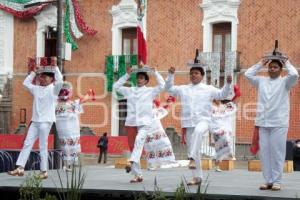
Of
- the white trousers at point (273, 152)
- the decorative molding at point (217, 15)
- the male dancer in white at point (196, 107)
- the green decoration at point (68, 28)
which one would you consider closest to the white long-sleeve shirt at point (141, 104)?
the male dancer in white at point (196, 107)

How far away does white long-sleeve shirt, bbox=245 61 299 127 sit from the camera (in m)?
9.58

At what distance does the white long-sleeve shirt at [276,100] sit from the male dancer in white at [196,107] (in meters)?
0.74

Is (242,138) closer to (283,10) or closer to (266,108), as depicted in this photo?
(283,10)

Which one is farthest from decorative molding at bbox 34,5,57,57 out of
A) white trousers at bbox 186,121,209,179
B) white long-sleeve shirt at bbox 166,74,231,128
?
white trousers at bbox 186,121,209,179

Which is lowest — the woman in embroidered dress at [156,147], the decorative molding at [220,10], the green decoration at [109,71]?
the woman in embroidered dress at [156,147]

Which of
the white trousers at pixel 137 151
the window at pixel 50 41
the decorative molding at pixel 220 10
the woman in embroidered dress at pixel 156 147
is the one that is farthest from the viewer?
the window at pixel 50 41

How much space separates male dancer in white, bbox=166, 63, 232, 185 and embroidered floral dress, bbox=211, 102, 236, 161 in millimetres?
5339

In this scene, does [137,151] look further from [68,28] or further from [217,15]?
[68,28]

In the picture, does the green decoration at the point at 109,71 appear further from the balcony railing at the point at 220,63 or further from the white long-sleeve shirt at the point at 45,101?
the white long-sleeve shirt at the point at 45,101

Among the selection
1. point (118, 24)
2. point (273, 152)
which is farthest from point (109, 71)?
point (273, 152)

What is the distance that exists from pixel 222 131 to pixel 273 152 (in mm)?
6906

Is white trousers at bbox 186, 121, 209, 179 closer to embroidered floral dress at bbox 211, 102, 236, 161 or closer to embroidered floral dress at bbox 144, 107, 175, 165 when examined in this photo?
embroidered floral dress at bbox 144, 107, 175, 165

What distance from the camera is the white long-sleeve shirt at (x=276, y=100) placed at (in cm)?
958

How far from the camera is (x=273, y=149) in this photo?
376 inches
